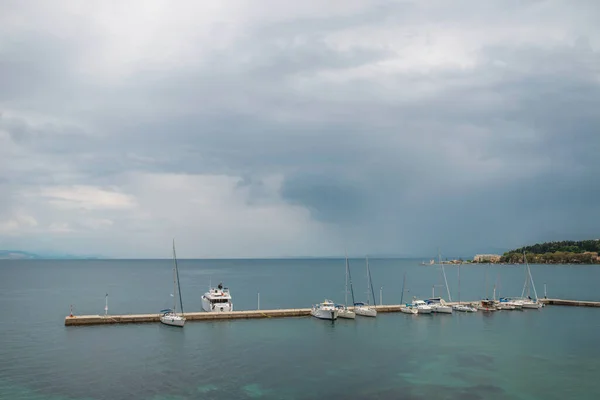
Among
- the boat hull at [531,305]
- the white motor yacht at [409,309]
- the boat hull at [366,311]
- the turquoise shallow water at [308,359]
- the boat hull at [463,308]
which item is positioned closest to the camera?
the turquoise shallow water at [308,359]

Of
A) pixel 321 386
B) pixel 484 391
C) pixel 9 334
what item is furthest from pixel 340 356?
pixel 9 334

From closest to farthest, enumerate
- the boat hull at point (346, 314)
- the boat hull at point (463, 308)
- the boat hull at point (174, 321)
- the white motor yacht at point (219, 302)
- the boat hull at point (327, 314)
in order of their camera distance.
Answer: the boat hull at point (174, 321) → the boat hull at point (327, 314) → the boat hull at point (346, 314) → the white motor yacht at point (219, 302) → the boat hull at point (463, 308)

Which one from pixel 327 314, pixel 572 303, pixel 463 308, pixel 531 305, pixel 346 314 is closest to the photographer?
pixel 327 314

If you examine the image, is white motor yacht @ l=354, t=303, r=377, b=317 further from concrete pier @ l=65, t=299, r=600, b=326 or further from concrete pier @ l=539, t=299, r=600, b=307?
concrete pier @ l=539, t=299, r=600, b=307

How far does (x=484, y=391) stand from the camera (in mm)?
43719

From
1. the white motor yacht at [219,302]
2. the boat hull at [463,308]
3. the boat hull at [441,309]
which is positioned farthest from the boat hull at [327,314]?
the boat hull at [463,308]

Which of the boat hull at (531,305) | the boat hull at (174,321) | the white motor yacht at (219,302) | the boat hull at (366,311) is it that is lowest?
the boat hull at (531,305)

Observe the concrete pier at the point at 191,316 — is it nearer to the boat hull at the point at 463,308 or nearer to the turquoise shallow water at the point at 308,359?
the turquoise shallow water at the point at 308,359

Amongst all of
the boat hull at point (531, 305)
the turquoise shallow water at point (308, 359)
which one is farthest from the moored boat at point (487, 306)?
the turquoise shallow water at point (308, 359)

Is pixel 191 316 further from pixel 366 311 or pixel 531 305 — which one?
pixel 531 305

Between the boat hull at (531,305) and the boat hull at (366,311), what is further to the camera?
the boat hull at (531,305)

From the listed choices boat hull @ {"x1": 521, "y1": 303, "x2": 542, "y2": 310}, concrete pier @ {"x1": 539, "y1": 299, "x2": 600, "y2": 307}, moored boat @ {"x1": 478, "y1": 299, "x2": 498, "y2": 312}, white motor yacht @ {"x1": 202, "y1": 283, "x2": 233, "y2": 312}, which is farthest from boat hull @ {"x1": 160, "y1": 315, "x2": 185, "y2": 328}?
concrete pier @ {"x1": 539, "y1": 299, "x2": 600, "y2": 307}

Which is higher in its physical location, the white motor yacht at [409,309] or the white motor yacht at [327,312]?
the white motor yacht at [327,312]

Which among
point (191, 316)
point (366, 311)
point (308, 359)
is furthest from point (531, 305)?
point (191, 316)
